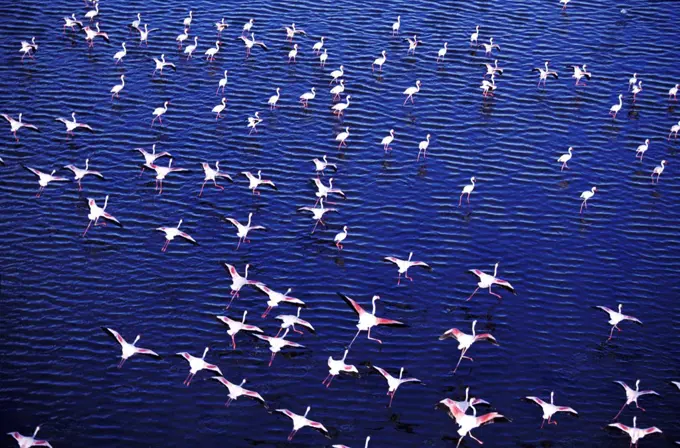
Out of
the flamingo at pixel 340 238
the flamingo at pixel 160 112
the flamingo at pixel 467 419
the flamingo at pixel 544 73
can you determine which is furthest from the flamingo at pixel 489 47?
the flamingo at pixel 467 419

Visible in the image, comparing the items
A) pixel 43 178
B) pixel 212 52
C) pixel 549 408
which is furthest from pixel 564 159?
pixel 43 178

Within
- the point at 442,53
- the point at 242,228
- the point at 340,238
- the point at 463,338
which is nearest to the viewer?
the point at 463,338

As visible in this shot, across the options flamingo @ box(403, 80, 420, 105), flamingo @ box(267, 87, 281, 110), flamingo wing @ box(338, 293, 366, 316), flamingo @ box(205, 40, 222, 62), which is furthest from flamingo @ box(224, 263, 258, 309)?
flamingo @ box(205, 40, 222, 62)

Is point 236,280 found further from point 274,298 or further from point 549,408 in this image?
point 549,408

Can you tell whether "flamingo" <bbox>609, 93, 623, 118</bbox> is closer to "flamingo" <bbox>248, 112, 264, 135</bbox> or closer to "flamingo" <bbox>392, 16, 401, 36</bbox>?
"flamingo" <bbox>392, 16, 401, 36</bbox>

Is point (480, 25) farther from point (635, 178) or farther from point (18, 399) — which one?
point (18, 399)

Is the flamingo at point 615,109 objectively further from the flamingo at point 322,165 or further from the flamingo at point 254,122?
the flamingo at point 254,122
